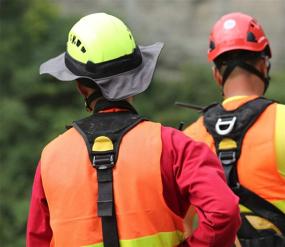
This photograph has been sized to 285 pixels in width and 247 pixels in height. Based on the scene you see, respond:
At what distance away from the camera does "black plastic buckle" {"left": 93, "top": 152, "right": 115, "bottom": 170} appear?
3.19m

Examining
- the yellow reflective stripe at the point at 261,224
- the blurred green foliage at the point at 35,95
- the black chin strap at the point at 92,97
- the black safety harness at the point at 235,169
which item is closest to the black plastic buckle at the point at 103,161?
the black chin strap at the point at 92,97

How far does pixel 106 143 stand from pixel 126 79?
294mm

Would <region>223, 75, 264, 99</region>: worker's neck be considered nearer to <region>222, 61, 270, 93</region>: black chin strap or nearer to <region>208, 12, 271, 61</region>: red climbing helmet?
<region>222, 61, 270, 93</region>: black chin strap

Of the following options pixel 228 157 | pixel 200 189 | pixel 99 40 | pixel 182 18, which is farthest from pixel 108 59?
pixel 182 18

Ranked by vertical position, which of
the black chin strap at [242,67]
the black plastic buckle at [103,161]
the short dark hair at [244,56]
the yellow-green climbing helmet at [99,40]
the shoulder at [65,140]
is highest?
the yellow-green climbing helmet at [99,40]

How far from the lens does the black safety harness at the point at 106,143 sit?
3.18 m

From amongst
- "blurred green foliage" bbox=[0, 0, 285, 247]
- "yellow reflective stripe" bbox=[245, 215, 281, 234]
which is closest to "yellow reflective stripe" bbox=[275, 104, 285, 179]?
"yellow reflective stripe" bbox=[245, 215, 281, 234]

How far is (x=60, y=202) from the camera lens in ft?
10.8

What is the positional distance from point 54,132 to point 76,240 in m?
7.78

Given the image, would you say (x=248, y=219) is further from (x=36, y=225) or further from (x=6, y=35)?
(x=6, y=35)

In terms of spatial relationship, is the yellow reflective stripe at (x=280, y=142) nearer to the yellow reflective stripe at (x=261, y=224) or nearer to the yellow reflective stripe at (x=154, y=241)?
the yellow reflective stripe at (x=261, y=224)

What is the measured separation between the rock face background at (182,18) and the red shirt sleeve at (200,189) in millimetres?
9120

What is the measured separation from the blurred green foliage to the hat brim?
21.4 ft

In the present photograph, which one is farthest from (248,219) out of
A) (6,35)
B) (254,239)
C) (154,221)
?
(6,35)
